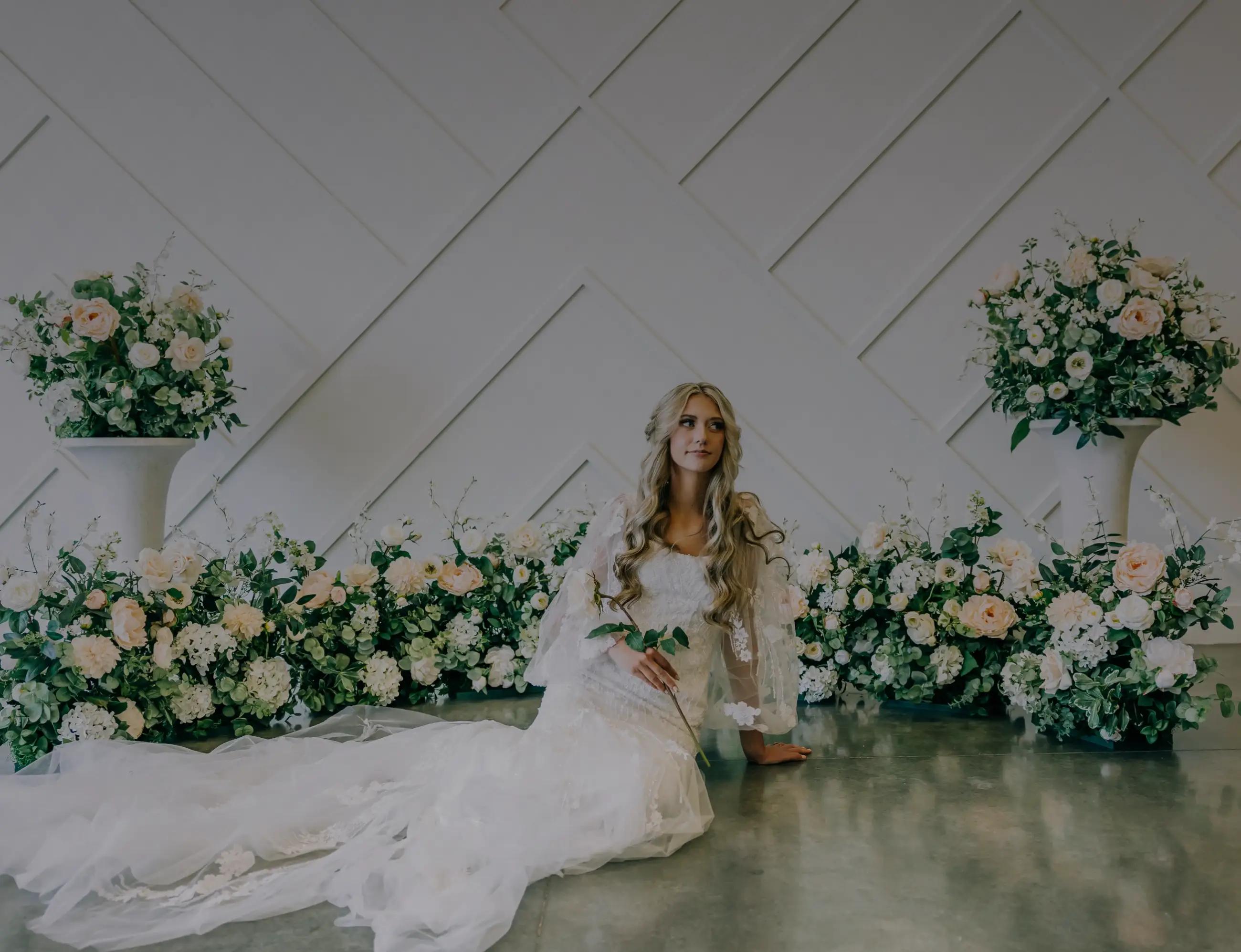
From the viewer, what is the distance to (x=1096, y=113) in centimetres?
525

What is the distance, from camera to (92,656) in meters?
3.61

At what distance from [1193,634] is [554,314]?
3.46m

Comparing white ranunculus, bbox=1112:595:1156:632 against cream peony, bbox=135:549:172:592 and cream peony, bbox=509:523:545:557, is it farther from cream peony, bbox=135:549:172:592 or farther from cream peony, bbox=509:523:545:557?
cream peony, bbox=135:549:172:592

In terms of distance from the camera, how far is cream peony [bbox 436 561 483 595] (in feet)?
14.9

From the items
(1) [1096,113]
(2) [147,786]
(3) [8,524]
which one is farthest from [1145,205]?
(3) [8,524]

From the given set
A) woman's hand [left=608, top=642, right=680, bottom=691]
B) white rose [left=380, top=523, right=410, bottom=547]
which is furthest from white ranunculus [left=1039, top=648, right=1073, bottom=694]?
white rose [left=380, top=523, right=410, bottom=547]

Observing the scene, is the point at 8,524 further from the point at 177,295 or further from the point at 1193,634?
the point at 1193,634

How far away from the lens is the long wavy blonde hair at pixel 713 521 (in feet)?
11.0

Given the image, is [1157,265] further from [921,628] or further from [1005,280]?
[921,628]

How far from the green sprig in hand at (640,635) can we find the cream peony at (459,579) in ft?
4.20

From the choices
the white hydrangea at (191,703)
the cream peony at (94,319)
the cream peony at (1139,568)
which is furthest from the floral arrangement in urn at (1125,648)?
the cream peony at (94,319)

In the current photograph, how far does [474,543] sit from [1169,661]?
2690 mm

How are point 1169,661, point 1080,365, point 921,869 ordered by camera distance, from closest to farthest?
point 921,869 < point 1169,661 < point 1080,365

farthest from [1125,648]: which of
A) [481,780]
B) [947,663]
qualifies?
[481,780]
